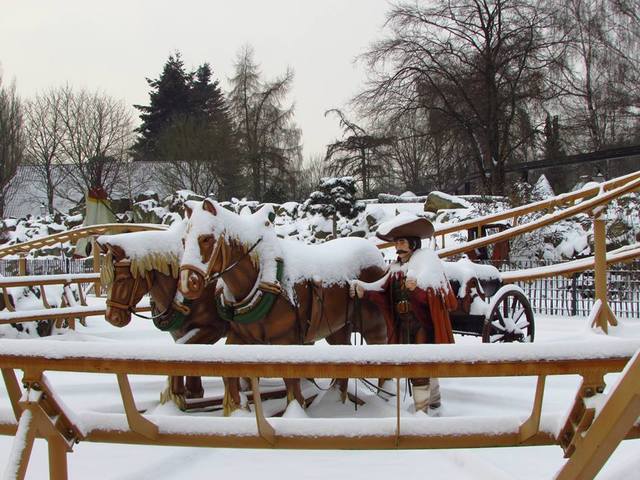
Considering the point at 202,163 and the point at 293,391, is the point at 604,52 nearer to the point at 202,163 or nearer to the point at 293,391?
the point at 202,163

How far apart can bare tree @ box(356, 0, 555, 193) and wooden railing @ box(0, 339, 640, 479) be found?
2345cm

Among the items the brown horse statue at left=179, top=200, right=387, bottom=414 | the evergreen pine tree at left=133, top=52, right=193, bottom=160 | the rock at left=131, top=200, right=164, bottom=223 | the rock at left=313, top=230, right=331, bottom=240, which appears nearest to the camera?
the brown horse statue at left=179, top=200, right=387, bottom=414

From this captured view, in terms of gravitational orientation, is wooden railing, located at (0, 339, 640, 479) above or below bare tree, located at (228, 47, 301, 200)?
below

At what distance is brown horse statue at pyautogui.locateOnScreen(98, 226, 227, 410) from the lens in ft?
14.0

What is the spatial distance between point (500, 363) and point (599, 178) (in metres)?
17.4

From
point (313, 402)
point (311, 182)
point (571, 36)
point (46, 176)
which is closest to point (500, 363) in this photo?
point (313, 402)

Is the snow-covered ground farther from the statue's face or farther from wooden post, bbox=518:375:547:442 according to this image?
the statue's face

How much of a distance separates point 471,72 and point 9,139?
27.0m

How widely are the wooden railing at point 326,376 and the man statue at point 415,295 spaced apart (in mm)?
2102

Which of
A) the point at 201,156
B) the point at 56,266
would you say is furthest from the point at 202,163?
the point at 56,266

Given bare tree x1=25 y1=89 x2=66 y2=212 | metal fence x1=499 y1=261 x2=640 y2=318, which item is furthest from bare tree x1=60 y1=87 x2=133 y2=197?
metal fence x1=499 y1=261 x2=640 y2=318

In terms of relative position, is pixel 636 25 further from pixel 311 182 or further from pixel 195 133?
pixel 311 182

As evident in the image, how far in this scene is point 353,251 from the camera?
4863 mm

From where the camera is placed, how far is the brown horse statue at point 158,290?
4273mm
